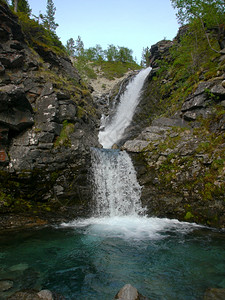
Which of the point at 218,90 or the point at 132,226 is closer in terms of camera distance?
the point at 132,226

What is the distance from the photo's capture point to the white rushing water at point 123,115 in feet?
82.5

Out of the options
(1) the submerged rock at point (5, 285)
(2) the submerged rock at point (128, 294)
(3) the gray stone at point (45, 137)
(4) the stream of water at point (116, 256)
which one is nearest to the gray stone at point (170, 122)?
(4) the stream of water at point (116, 256)

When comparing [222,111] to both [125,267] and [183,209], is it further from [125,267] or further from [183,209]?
[125,267]

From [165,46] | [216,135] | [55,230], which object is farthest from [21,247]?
[165,46]

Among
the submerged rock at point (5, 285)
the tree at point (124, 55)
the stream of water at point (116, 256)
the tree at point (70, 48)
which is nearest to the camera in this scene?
the submerged rock at point (5, 285)

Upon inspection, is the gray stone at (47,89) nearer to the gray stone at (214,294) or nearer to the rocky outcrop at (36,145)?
the rocky outcrop at (36,145)

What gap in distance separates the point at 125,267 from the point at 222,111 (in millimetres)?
12035

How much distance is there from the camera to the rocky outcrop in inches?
428

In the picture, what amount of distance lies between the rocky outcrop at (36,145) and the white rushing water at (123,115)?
10.2 m

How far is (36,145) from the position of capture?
467 inches

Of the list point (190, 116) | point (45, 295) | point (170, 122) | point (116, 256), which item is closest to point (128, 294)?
point (45, 295)

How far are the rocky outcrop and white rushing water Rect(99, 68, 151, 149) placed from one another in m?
10.2

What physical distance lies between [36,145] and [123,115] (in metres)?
18.1

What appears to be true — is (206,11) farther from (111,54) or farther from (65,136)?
(111,54)
